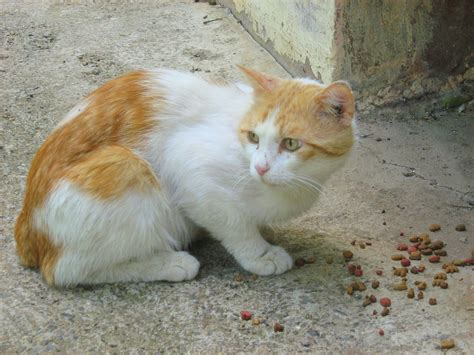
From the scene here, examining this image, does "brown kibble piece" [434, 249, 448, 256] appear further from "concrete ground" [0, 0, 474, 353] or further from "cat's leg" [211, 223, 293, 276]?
"cat's leg" [211, 223, 293, 276]

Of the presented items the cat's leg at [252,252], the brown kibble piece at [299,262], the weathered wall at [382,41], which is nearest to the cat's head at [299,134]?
the cat's leg at [252,252]

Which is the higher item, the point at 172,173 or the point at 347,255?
the point at 172,173

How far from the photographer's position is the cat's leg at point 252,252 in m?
2.97

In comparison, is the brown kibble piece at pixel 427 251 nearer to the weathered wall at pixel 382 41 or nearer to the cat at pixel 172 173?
the cat at pixel 172 173

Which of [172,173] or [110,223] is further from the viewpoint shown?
[172,173]

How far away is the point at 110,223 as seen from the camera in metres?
2.81

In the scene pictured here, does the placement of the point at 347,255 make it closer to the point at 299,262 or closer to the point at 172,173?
the point at 299,262

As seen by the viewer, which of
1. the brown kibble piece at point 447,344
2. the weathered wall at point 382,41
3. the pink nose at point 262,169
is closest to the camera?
the brown kibble piece at point 447,344

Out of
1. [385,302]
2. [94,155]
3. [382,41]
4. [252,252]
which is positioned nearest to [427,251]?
[385,302]

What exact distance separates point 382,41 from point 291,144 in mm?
2029

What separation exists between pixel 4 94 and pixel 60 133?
2.02 metres

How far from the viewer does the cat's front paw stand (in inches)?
118

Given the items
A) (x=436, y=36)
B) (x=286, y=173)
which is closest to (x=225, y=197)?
(x=286, y=173)

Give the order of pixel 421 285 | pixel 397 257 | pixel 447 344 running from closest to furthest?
pixel 447 344
pixel 421 285
pixel 397 257
